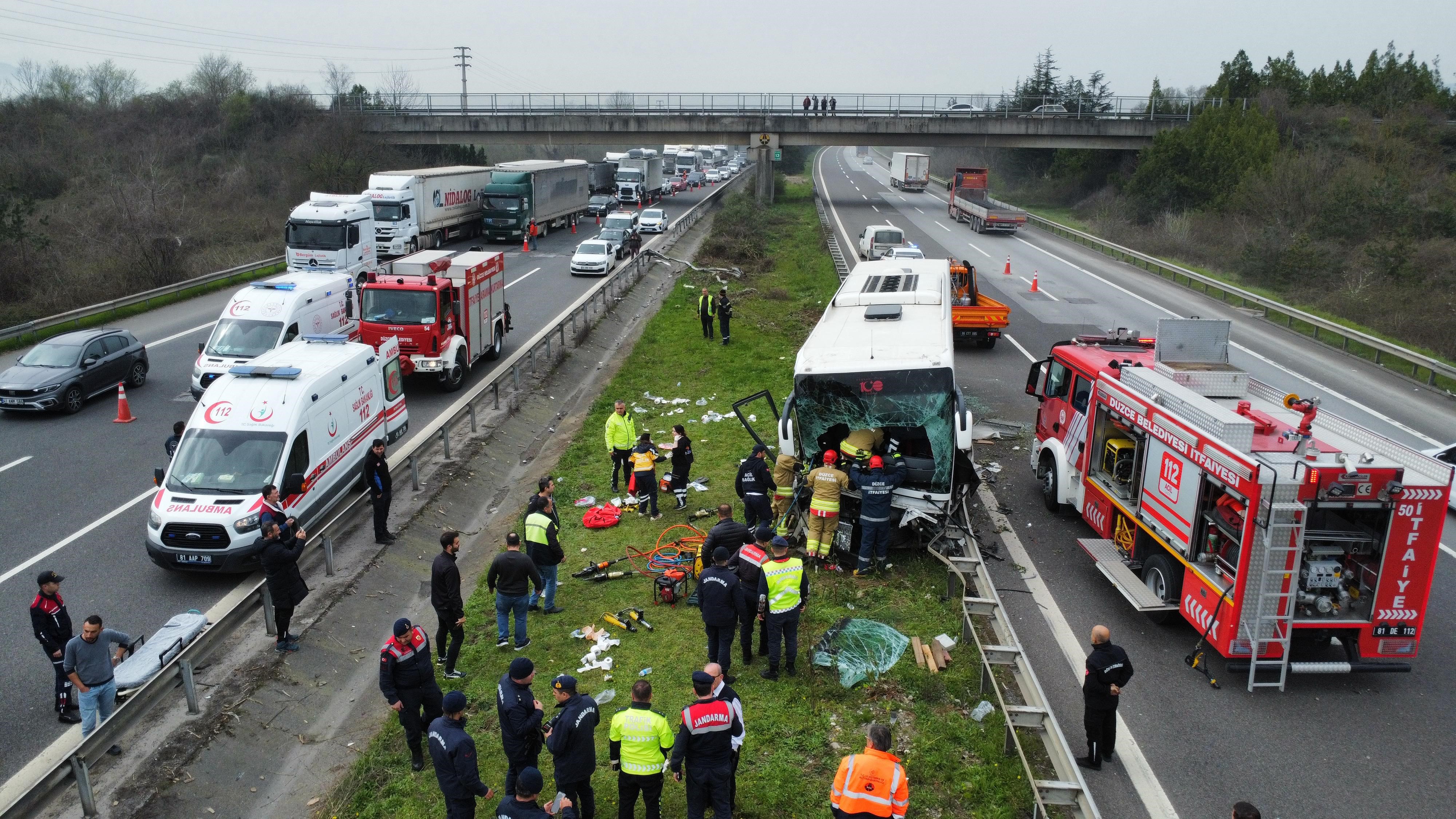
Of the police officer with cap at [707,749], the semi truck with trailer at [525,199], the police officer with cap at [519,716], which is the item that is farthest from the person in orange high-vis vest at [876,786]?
the semi truck with trailer at [525,199]

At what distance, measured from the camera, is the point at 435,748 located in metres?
7.34

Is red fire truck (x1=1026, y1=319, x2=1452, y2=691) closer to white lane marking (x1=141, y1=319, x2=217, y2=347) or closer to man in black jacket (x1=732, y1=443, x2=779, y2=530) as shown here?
man in black jacket (x1=732, y1=443, x2=779, y2=530)

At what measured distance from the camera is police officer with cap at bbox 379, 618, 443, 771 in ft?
27.8

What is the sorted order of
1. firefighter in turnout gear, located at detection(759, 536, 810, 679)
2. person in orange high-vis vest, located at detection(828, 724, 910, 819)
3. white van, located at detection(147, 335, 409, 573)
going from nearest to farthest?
person in orange high-vis vest, located at detection(828, 724, 910, 819) < firefighter in turnout gear, located at detection(759, 536, 810, 679) < white van, located at detection(147, 335, 409, 573)

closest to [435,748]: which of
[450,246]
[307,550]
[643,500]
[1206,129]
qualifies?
[307,550]

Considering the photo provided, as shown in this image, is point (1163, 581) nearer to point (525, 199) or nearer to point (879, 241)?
point (879, 241)

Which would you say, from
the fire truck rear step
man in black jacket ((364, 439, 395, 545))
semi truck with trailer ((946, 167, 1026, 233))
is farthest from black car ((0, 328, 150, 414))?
semi truck with trailer ((946, 167, 1026, 233))

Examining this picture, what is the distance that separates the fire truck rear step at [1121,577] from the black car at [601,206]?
49942mm

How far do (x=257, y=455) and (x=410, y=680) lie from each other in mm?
5922

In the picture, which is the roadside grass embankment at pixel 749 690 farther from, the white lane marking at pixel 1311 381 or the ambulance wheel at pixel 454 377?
the white lane marking at pixel 1311 381

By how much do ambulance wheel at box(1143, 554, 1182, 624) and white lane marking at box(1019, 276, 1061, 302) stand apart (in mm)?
23648

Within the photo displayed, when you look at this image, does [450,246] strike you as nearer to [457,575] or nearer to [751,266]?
[751,266]

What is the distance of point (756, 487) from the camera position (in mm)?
13039

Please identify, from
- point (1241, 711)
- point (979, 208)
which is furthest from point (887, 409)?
point (979, 208)
